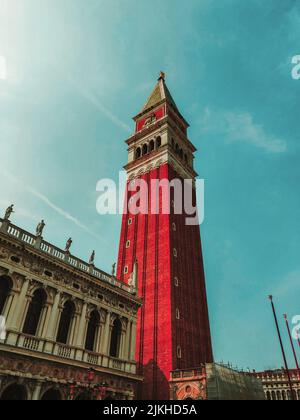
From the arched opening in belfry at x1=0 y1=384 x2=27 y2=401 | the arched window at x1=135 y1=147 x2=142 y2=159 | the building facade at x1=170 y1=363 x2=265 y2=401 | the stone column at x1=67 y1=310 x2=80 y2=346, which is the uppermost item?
the arched window at x1=135 y1=147 x2=142 y2=159

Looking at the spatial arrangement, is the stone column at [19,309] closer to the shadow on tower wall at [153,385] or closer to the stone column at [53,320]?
the stone column at [53,320]

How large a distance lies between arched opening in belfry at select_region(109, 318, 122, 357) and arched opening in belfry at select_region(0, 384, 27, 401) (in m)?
8.15

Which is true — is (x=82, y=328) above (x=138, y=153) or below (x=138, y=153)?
below

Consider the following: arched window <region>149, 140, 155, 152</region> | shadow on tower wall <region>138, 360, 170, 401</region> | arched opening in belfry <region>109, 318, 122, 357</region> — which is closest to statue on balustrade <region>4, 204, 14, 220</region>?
arched opening in belfry <region>109, 318, 122, 357</region>

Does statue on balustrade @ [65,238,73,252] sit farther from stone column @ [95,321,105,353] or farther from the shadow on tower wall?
the shadow on tower wall

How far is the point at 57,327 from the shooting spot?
21938 mm

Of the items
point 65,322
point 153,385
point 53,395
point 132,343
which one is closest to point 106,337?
point 132,343

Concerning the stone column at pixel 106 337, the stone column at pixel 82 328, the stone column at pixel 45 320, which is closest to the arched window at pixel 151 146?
the stone column at pixel 106 337

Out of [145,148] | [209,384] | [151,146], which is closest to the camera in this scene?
[209,384]

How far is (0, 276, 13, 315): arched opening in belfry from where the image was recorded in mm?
19834

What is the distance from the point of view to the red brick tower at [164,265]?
3362cm

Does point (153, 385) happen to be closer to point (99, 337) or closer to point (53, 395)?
point (99, 337)

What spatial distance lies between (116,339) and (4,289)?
10.8m
